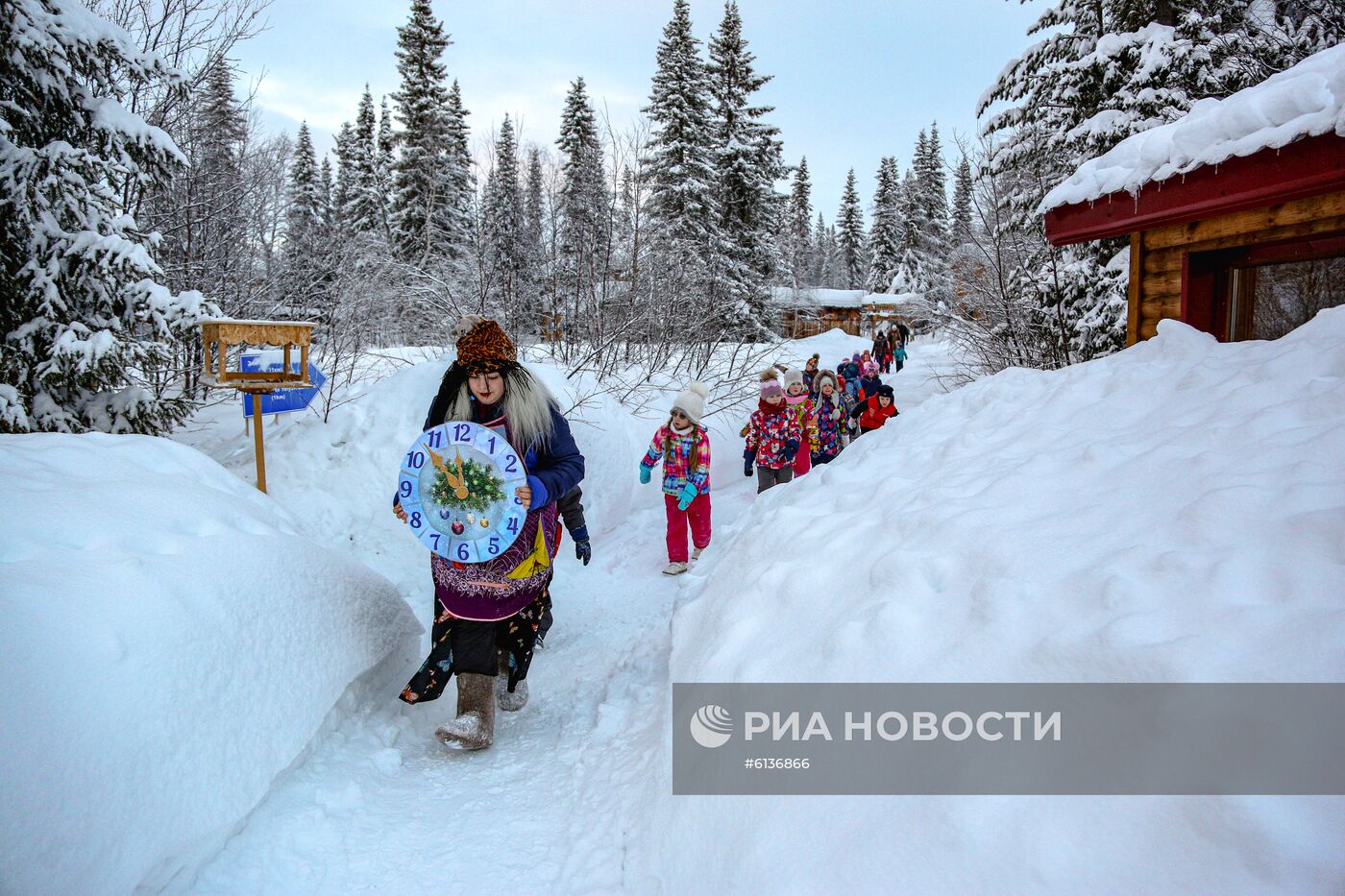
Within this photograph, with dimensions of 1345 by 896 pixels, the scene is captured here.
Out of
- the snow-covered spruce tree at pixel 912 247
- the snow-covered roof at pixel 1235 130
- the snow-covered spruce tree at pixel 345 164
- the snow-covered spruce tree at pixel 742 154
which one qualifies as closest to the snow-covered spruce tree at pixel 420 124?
the snow-covered spruce tree at pixel 345 164

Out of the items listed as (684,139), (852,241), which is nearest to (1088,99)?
(684,139)

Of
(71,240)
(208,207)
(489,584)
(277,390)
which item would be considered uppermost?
(208,207)

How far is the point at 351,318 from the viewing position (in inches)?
391

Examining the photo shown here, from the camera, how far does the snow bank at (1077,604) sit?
147cm

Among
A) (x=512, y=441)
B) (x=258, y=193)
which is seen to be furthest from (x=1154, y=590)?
(x=258, y=193)

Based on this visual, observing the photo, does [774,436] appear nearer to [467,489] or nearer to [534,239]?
[467,489]

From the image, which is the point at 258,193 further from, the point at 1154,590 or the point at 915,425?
the point at 1154,590

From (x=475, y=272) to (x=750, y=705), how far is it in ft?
37.7

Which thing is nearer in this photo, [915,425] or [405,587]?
[915,425]

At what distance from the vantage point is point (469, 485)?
3.39 m

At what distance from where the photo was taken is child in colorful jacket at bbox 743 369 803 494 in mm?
7359

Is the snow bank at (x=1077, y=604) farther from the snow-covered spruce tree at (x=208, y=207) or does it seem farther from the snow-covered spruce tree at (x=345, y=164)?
the snow-covered spruce tree at (x=345, y=164)

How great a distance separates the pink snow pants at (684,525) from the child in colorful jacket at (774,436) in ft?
3.53

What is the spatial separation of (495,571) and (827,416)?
6.04 meters
